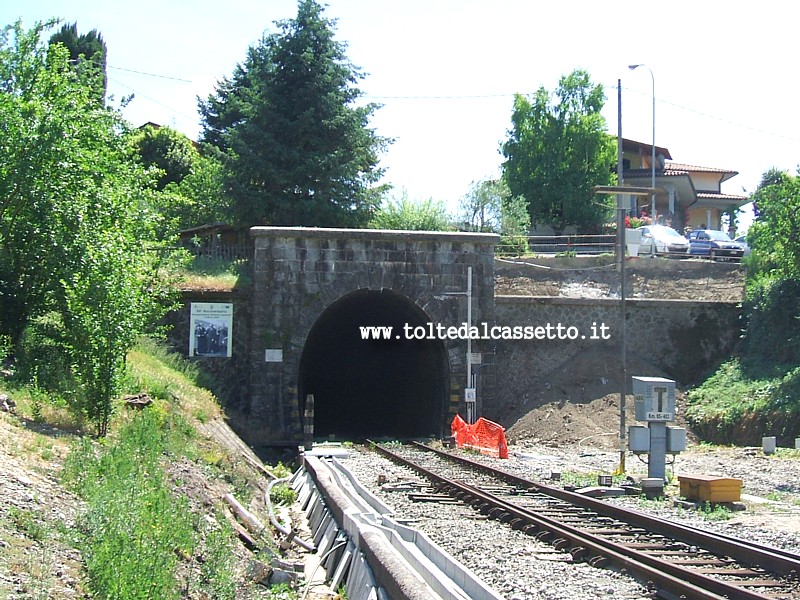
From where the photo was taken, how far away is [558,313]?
28.7 metres

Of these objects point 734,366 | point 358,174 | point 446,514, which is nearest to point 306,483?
point 446,514

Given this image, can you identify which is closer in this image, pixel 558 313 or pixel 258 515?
pixel 258 515

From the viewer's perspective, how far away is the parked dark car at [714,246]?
36.0m

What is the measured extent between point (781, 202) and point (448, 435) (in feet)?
36.4

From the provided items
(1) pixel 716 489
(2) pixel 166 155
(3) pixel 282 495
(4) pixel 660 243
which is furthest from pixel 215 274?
(2) pixel 166 155

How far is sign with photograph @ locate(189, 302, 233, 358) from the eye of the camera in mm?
25922

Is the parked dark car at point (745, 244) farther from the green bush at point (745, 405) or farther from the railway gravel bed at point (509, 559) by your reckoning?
the railway gravel bed at point (509, 559)

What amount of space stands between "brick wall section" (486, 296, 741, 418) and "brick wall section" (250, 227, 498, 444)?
167 centimetres

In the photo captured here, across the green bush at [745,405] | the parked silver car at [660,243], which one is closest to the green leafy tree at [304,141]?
the parked silver car at [660,243]

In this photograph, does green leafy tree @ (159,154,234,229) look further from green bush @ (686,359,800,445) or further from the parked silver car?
green bush @ (686,359,800,445)

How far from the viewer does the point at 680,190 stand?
2276 inches

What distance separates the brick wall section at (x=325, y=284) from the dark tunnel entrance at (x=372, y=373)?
563 mm

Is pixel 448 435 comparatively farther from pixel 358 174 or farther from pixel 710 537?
pixel 710 537

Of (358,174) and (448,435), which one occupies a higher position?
(358,174)
